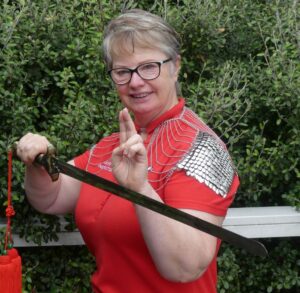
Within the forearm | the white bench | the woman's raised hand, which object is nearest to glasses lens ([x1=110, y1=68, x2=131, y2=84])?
the woman's raised hand

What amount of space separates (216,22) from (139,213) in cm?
218

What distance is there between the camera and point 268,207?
12.3ft

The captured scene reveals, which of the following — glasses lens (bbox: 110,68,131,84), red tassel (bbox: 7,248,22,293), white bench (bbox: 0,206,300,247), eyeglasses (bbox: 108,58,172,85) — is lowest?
white bench (bbox: 0,206,300,247)

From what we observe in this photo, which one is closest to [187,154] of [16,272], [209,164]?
[209,164]

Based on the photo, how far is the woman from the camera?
207cm

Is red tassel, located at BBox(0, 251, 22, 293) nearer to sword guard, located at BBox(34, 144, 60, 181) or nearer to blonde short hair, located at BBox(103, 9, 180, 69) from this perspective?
sword guard, located at BBox(34, 144, 60, 181)

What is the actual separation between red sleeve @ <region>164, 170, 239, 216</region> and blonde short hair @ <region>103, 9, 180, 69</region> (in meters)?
0.51

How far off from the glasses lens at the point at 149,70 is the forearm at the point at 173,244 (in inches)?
20.5

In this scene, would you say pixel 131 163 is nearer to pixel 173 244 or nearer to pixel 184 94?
pixel 173 244

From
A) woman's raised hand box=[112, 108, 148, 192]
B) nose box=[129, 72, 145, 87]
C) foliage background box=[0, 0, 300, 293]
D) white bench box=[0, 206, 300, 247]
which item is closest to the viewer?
woman's raised hand box=[112, 108, 148, 192]

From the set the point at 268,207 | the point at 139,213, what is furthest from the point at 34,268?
the point at 139,213

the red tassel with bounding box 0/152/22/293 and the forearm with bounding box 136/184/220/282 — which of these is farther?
the red tassel with bounding box 0/152/22/293

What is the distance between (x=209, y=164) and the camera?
2.25 meters

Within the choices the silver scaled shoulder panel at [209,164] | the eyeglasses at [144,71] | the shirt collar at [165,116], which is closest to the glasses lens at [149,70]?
the eyeglasses at [144,71]
